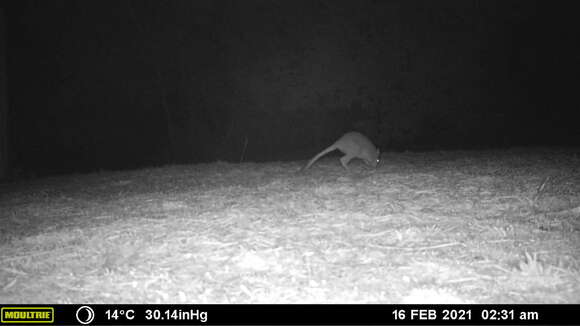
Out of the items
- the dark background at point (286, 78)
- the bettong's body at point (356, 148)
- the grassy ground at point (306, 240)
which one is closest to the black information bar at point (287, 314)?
the grassy ground at point (306, 240)

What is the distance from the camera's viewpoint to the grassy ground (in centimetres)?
230

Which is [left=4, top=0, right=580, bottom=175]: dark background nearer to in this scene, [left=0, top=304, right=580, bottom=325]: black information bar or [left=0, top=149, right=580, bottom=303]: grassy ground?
[left=0, top=149, right=580, bottom=303]: grassy ground

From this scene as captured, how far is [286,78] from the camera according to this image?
13836mm

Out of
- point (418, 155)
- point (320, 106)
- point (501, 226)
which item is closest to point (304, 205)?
point (501, 226)

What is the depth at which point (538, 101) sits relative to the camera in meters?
14.1

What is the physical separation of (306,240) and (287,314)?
44.2 inches

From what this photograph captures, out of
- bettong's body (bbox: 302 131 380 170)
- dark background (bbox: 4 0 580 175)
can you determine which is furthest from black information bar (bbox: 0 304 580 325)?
dark background (bbox: 4 0 580 175)

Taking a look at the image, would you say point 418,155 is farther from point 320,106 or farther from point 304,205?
point 320,106

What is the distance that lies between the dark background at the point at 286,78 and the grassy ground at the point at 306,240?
8256mm

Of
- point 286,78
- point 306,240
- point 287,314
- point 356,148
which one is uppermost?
point 286,78

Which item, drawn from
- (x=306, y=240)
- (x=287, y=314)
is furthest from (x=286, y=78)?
(x=287, y=314)

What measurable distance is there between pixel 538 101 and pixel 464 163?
9511 millimetres

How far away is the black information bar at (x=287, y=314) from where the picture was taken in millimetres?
1993

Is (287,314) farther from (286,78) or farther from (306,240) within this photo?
(286,78)
